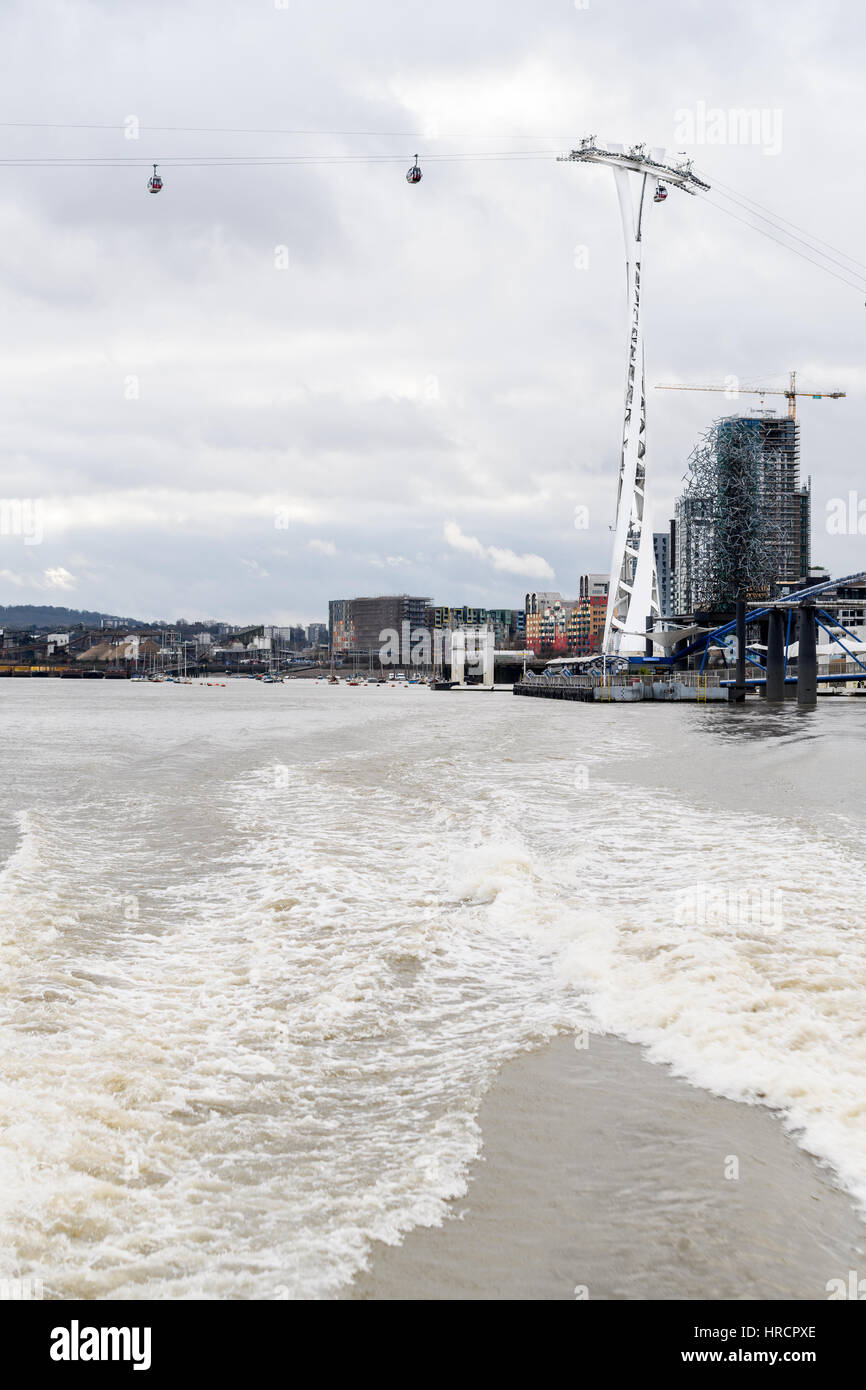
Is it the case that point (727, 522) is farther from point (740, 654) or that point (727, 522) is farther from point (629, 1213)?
point (629, 1213)

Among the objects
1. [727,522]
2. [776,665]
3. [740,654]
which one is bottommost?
[776,665]

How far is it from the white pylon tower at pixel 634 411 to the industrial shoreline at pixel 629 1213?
290ft

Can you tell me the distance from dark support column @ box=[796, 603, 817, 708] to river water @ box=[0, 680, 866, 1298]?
156ft

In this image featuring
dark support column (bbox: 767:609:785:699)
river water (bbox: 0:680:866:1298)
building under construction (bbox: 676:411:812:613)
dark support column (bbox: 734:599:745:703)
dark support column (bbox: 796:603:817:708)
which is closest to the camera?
river water (bbox: 0:680:866:1298)

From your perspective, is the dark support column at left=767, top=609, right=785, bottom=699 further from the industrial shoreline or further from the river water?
the industrial shoreline

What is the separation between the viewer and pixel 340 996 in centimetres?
728

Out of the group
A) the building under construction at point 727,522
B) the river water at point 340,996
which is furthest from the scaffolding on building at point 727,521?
the river water at point 340,996

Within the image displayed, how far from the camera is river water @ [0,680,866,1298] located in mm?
4277

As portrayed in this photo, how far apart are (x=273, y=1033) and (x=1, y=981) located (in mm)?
2575

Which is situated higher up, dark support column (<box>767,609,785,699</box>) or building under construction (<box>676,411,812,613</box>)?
building under construction (<box>676,411,812,613</box>)

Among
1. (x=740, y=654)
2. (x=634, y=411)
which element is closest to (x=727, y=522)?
(x=634, y=411)

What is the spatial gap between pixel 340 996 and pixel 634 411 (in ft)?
298

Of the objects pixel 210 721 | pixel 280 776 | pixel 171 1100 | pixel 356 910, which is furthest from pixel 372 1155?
pixel 210 721

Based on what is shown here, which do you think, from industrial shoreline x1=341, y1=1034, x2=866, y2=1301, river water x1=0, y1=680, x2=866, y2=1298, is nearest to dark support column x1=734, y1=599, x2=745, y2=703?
river water x1=0, y1=680, x2=866, y2=1298
